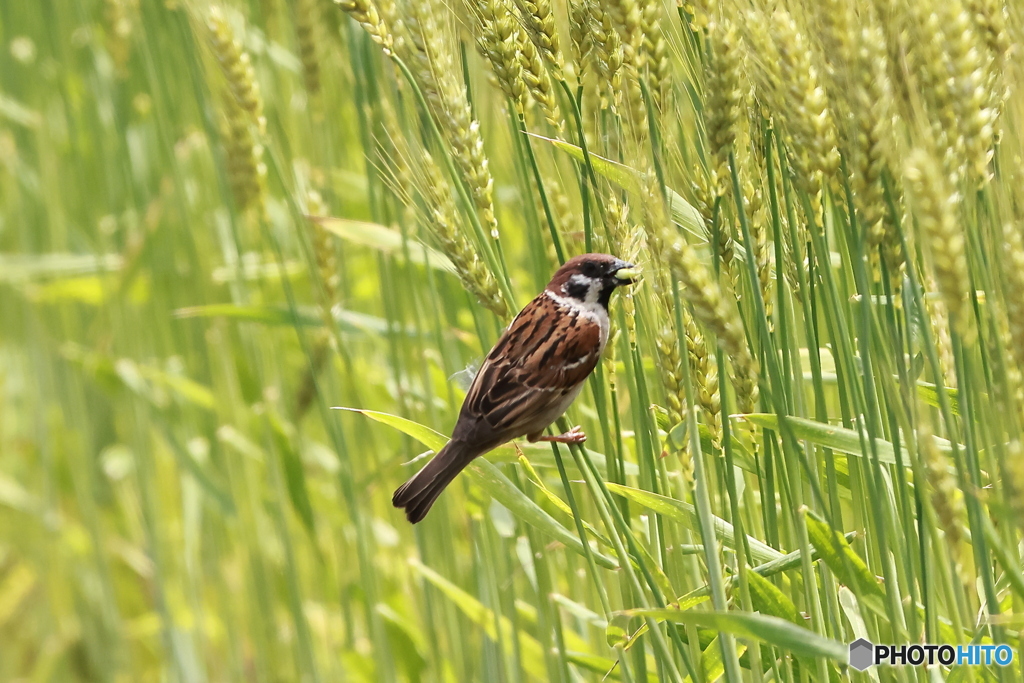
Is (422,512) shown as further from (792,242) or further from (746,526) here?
(792,242)

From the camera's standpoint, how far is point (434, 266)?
6.12 feet

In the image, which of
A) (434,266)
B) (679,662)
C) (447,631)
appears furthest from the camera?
(447,631)

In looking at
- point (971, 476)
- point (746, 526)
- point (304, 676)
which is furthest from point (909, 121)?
point (304, 676)

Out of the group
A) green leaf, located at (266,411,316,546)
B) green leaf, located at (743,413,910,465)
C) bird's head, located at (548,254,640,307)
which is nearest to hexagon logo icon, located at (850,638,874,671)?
green leaf, located at (743,413,910,465)

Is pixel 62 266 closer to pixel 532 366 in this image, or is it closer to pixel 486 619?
pixel 486 619

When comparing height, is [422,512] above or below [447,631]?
above

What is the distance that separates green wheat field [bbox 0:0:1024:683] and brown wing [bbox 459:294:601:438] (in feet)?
0.22

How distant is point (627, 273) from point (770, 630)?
0.51 m

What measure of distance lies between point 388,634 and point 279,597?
812mm

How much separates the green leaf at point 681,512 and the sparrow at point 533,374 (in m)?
0.16

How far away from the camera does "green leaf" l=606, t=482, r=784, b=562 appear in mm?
1207

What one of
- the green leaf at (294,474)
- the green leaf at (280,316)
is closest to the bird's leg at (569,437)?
the green leaf at (280,316)

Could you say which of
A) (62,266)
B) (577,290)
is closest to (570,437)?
(577,290)

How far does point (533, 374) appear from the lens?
148 centimetres
